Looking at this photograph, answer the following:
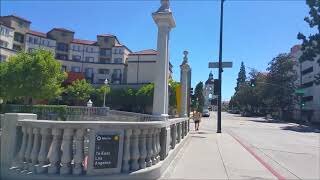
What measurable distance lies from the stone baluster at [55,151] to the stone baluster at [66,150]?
3.4 inches

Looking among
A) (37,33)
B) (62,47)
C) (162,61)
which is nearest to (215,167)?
(162,61)

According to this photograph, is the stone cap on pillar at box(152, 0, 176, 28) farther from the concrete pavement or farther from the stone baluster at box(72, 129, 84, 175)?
the stone baluster at box(72, 129, 84, 175)

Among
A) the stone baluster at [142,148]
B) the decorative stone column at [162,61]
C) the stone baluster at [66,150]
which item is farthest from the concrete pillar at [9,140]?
the decorative stone column at [162,61]

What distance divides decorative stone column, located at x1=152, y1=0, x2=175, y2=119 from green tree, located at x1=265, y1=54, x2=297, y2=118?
73.0 m

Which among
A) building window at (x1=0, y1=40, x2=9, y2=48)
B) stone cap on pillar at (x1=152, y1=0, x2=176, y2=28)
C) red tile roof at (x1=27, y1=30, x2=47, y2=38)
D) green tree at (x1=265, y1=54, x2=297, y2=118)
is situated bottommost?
stone cap on pillar at (x1=152, y1=0, x2=176, y2=28)

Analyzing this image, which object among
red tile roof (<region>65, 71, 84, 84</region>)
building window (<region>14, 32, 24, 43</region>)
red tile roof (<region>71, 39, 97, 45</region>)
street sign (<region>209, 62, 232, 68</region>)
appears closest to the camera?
street sign (<region>209, 62, 232, 68</region>)

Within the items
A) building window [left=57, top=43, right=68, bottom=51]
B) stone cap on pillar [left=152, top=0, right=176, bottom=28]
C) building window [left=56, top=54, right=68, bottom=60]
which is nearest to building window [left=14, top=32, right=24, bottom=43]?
building window [left=56, top=54, right=68, bottom=60]

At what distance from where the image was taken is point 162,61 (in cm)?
1162

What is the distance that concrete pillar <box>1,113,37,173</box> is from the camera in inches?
305

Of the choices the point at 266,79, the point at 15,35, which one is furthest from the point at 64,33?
the point at 266,79

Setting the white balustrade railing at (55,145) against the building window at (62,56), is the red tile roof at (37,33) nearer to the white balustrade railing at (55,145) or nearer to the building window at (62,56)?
the building window at (62,56)

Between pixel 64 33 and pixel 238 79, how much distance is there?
275ft

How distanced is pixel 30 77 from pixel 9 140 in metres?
44.7

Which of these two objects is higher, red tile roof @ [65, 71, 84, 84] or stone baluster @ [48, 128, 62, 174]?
red tile roof @ [65, 71, 84, 84]
